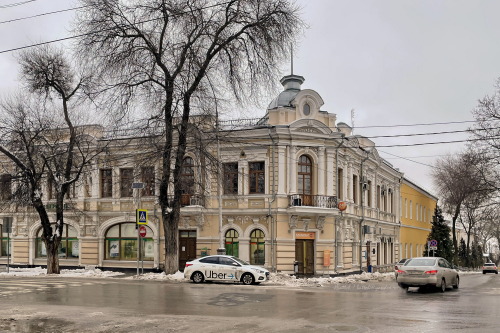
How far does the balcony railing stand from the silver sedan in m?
10.8

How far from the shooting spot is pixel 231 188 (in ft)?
113

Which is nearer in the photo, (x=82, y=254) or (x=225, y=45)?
(x=225, y=45)

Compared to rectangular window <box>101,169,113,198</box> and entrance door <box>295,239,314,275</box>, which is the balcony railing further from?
rectangular window <box>101,169,113,198</box>

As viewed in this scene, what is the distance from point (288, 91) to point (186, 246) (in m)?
12.4

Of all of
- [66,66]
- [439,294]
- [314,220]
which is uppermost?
[66,66]

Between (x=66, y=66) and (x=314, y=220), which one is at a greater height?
(x=66, y=66)

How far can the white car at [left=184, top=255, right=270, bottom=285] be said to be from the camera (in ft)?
82.2

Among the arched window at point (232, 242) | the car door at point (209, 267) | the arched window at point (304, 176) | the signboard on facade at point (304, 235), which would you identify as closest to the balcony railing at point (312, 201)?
the arched window at point (304, 176)

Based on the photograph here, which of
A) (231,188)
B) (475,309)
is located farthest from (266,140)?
(475,309)

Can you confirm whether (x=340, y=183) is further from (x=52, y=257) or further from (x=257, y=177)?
(x=52, y=257)

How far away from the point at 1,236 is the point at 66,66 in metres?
15.8

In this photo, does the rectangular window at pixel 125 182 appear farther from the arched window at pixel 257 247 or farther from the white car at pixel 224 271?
the white car at pixel 224 271

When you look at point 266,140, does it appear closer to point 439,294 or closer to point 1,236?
point 439,294

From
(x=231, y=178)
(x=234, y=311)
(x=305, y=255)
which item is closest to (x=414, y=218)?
(x=305, y=255)
